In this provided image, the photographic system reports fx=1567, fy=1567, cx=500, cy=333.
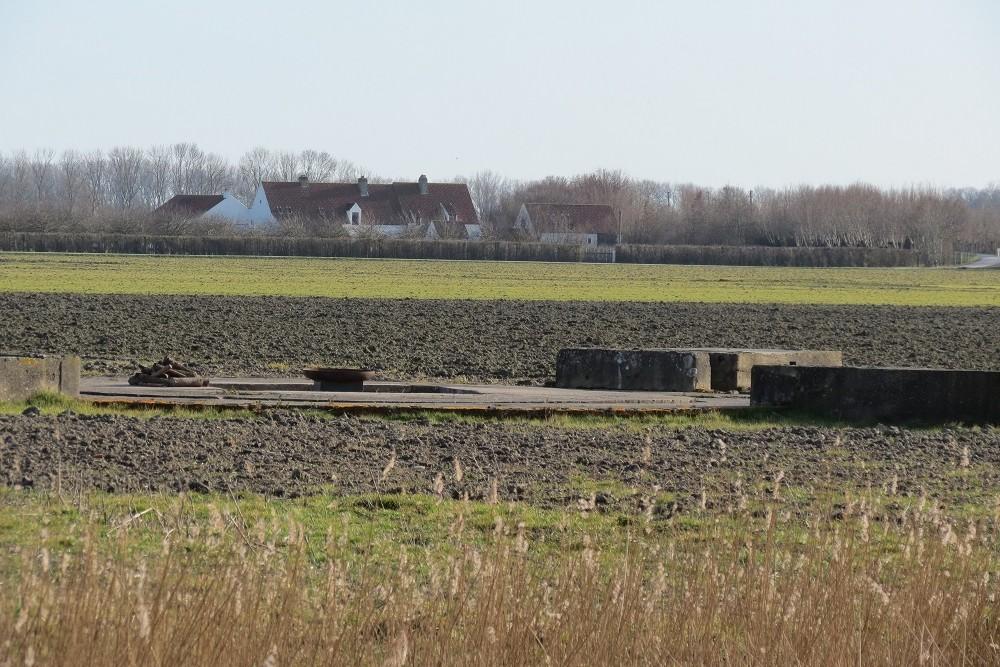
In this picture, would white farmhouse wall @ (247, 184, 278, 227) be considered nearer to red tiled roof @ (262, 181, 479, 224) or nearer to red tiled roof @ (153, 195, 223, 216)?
red tiled roof @ (262, 181, 479, 224)

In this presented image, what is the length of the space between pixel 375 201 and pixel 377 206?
2.65ft

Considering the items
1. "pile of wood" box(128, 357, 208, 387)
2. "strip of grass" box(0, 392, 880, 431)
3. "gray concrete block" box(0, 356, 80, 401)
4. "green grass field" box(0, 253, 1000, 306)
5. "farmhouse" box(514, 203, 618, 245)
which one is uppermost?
"farmhouse" box(514, 203, 618, 245)

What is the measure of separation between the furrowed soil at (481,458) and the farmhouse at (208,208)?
373 ft

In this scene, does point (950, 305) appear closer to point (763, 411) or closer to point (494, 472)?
point (763, 411)

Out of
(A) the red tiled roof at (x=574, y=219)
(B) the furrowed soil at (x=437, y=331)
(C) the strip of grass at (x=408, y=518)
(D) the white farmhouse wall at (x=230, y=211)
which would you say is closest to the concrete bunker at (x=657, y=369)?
(B) the furrowed soil at (x=437, y=331)

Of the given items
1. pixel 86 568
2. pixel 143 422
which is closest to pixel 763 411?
pixel 143 422

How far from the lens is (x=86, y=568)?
5523 mm

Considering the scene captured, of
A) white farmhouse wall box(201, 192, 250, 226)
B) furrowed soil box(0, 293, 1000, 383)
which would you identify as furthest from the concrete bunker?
white farmhouse wall box(201, 192, 250, 226)

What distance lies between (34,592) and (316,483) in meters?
4.96

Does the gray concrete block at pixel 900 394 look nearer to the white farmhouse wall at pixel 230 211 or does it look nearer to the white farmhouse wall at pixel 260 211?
the white farmhouse wall at pixel 260 211

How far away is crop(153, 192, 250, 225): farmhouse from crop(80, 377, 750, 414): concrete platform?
109 meters

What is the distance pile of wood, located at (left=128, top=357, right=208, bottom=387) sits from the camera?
1700 centimetres

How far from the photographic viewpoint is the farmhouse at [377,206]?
126 m

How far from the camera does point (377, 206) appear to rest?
12850cm
